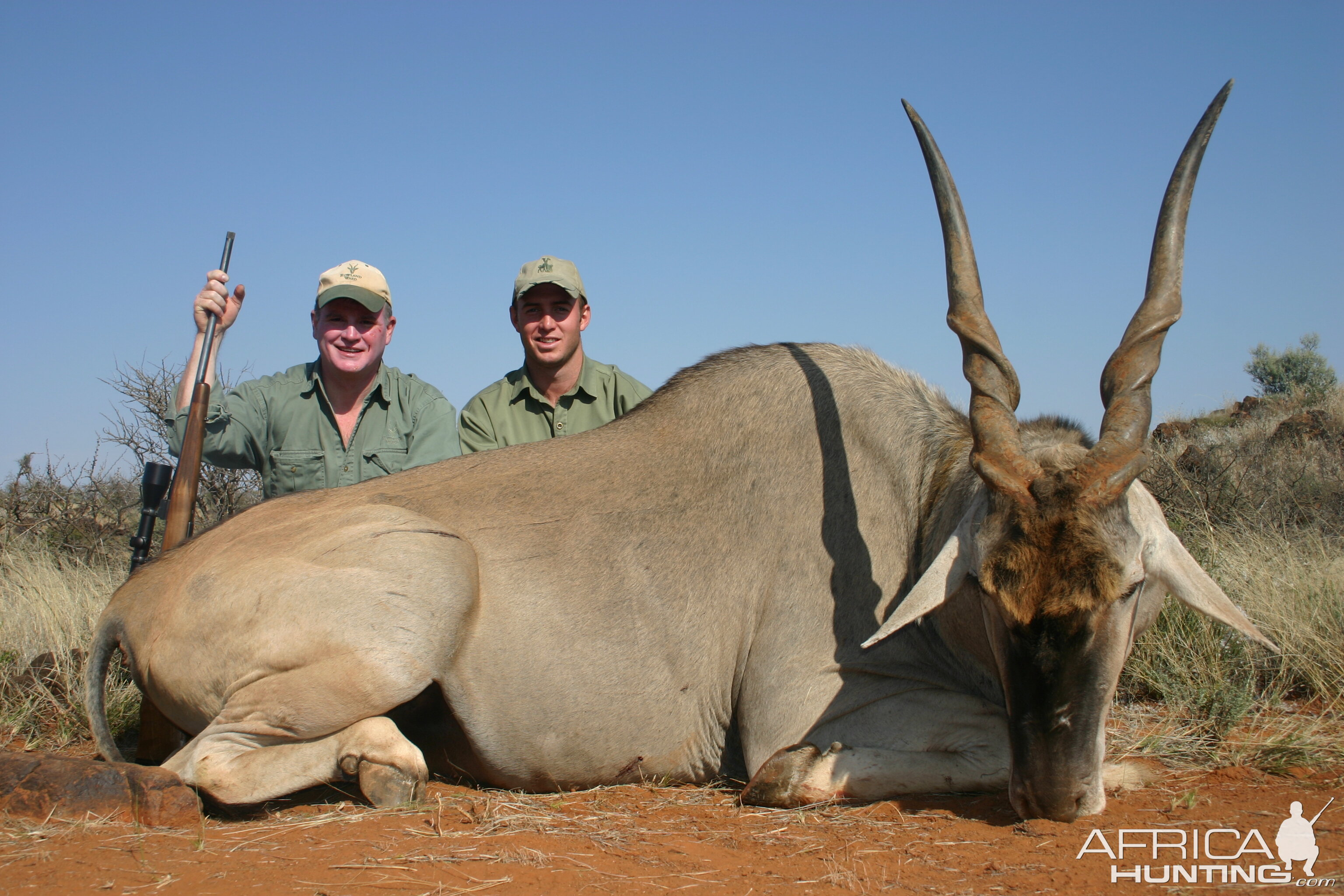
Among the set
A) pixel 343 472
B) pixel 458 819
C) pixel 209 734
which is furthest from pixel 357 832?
pixel 343 472

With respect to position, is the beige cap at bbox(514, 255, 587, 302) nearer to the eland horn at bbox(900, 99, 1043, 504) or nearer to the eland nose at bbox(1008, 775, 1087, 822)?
the eland horn at bbox(900, 99, 1043, 504)

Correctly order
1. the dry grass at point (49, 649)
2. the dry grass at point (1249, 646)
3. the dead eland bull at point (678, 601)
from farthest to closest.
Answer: the dry grass at point (49, 649)
the dry grass at point (1249, 646)
the dead eland bull at point (678, 601)

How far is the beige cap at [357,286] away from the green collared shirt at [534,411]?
3.56ft

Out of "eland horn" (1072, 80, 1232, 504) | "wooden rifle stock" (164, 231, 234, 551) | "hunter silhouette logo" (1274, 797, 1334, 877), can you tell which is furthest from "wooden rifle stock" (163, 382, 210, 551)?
"hunter silhouette logo" (1274, 797, 1334, 877)

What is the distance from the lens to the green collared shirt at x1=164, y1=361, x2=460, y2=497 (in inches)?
275

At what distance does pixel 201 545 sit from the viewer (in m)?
4.64

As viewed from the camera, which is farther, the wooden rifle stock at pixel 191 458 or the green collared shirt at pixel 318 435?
the green collared shirt at pixel 318 435

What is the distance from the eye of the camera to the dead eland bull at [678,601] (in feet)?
12.9

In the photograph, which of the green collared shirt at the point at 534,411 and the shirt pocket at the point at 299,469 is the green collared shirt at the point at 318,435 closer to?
the shirt pocket at the point at 299,469

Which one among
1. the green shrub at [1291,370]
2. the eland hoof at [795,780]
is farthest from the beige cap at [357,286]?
the green shrub at [1291,370]

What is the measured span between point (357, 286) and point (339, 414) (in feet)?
3.00

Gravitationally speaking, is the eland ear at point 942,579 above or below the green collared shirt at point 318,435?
below

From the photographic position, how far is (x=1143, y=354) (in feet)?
12.4

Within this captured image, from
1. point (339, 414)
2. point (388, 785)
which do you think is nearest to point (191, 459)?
point (339, 414)
